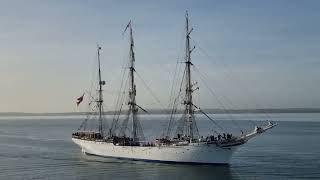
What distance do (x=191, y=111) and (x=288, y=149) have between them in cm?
2464

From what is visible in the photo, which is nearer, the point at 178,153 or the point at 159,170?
the point at 159,170

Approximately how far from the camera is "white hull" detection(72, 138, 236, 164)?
223 ft

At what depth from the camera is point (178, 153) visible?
229 feet

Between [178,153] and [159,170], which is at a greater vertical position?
[178,153]

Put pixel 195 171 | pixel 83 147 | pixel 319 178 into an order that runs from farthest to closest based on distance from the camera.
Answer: pixel 83 147, pixel 195 171, pixel 319 178

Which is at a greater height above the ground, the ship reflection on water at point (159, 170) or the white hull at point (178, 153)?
the white hull at point (178, 153)

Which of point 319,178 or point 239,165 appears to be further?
point 239,165

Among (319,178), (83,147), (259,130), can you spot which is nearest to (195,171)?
(259,130)

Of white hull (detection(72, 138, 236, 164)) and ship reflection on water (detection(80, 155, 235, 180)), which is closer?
ship reflection on water (detection(80, 155, 235, 180))

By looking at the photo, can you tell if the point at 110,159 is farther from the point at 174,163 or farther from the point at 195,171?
the point at 195,171

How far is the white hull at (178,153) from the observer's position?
68.0 m

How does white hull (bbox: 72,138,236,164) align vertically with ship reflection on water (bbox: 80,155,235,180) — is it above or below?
above

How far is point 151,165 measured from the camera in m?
70.8

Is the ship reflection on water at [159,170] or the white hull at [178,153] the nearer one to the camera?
the ship reflection on water at [159,170]
